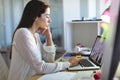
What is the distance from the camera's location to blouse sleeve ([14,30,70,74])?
1427mm

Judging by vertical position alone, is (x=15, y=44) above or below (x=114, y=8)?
below

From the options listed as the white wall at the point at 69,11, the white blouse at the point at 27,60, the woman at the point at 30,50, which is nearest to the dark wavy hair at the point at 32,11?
the woman at the point at 30,50

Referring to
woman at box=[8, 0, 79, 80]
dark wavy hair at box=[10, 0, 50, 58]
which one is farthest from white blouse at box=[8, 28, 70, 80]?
dark wavy hair at box=[10, 0, 50, 58]

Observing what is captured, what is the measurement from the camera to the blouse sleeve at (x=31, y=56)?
4.68 feet

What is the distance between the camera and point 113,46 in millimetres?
520

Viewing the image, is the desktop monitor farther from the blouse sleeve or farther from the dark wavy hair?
the dark wavy hair

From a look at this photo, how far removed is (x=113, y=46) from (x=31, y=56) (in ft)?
3.22

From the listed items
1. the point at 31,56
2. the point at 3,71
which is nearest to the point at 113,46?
the point at 31,56

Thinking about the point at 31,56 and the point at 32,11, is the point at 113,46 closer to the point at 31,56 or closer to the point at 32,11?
the point at 31,56

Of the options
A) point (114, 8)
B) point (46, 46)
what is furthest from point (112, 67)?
point (46, 46)

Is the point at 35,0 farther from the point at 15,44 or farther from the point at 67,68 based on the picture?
the point at 67,68

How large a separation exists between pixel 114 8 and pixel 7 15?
3.85 meters

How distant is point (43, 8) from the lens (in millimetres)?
1653

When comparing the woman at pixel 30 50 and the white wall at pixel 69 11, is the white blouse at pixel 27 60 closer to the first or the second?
the woman at pixel 30 50
